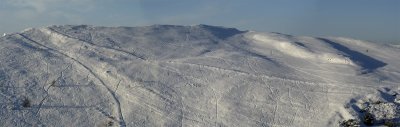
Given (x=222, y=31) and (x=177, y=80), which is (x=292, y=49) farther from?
(x=177, y=80)

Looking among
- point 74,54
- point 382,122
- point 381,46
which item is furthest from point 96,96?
point 381,46

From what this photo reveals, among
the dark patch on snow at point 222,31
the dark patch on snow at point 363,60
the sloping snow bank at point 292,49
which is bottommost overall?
the dark patch on snow at point 363,60

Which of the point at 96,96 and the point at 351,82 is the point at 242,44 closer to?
the point at 351,82

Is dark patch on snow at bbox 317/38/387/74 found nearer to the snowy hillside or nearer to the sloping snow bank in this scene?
the snowy hillside

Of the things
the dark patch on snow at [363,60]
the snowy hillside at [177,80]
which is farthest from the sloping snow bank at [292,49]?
the dark patch on snow at [363,60]

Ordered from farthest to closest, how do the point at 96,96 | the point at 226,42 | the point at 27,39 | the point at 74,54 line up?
the point at 226,42 < the point at 27,39 < the point at 74,54 < the point at 96,96

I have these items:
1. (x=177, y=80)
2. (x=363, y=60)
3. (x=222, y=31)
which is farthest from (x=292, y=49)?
(x=177, y=80)

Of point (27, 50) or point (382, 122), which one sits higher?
point (27, 50)

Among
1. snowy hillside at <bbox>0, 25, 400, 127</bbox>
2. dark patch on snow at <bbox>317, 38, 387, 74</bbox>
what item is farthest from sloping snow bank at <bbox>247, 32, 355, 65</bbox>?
dark patch on snow at <bbox>317, 38, 387, 74</bbox>

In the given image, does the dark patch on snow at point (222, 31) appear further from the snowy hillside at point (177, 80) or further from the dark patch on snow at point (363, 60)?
the dark patch on snow at point (363, 60)
